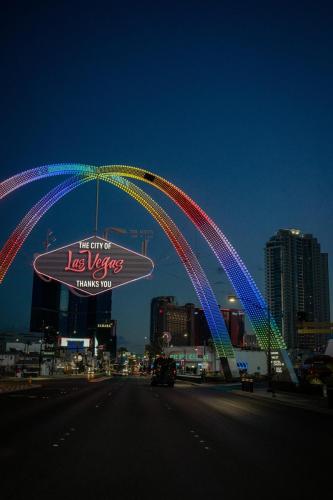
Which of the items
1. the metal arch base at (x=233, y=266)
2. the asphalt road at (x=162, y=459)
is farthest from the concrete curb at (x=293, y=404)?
the metal arch base at (x=233, y=266)

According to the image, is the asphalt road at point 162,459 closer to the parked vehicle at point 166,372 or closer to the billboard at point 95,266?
the billboard at point 95,266

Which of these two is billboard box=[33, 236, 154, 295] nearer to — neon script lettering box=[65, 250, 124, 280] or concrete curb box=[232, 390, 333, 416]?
neon script lettering box=[65, 250, 124, 280]

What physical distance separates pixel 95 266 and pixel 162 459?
48.4 feet

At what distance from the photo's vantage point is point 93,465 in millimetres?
12359

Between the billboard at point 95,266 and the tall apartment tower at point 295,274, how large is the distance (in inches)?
5214

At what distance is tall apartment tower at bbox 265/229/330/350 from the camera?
6486 inches

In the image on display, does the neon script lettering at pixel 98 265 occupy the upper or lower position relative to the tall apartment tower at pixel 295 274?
lower

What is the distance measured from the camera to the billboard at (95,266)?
27094 millimetres

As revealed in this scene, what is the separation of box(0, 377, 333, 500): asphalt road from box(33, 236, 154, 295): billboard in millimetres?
6560

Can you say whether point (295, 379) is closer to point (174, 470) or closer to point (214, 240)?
point (214, 240)

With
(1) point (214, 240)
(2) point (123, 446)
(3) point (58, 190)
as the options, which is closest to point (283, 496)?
(2) point (123, 446)

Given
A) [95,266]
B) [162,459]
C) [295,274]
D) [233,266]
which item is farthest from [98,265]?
[295,274]

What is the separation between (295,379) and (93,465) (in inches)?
2137

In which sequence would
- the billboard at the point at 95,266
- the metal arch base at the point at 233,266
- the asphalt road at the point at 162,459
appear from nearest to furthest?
the asphalt road at the point at 162,459, the billboard at the point at 95,266, the metal arch base at the point at 233,266
